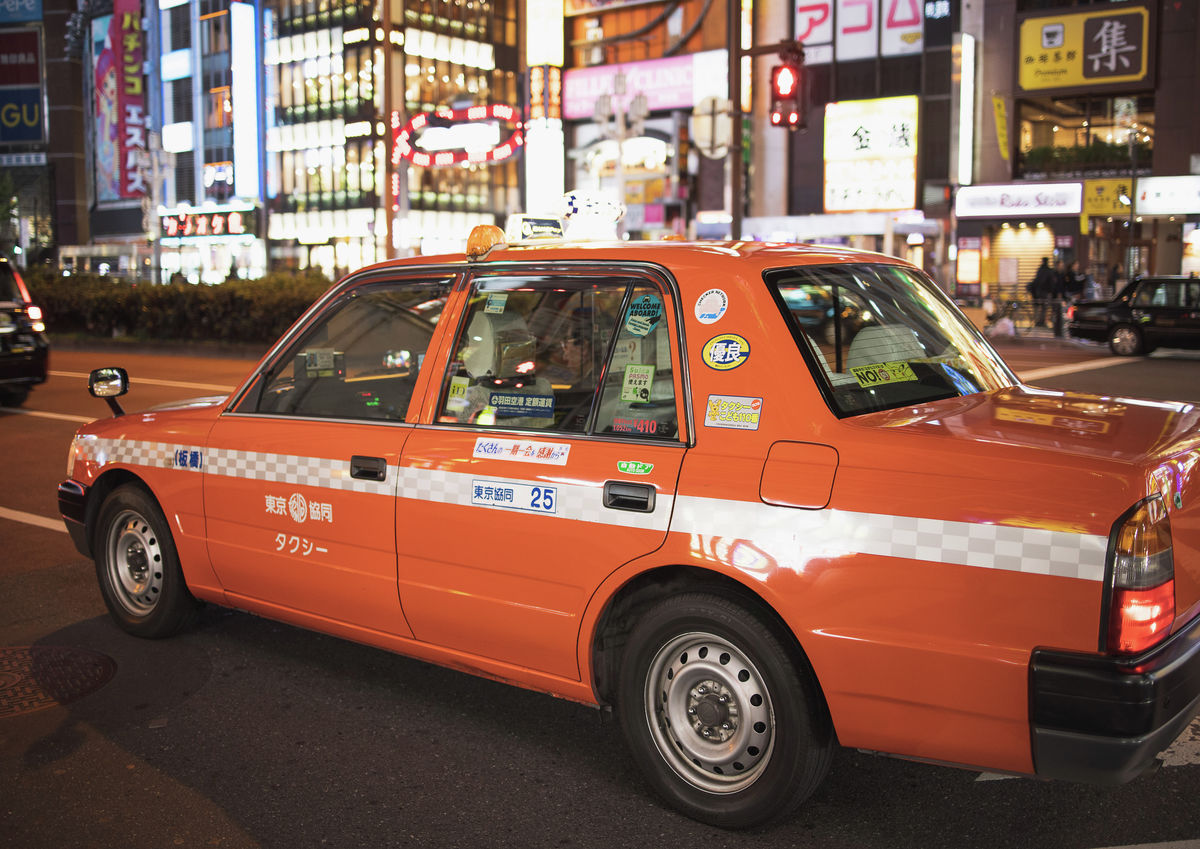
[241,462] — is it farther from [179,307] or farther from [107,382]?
[179,307]

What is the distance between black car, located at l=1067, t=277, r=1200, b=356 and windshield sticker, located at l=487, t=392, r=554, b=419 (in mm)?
19973

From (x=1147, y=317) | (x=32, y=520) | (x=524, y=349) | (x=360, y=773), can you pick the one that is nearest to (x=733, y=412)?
(x=524, y=349)

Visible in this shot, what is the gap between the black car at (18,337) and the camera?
13047 mm

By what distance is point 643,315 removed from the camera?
11.2 feet

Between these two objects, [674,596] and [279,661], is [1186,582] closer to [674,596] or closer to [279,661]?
[674,596]

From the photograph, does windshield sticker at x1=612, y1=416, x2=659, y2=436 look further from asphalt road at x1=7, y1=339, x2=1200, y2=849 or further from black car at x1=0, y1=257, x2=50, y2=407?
black car at x1=0, y1=257, x2=50, y2=407

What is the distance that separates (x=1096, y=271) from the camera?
118ft

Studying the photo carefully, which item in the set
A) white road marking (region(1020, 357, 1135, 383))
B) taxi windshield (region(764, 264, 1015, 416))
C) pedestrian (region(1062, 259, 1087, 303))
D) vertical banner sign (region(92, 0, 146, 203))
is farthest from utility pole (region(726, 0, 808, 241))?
vertical banner sign (region(92, 0, 146, 203))

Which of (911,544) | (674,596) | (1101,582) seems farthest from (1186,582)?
(674,596)

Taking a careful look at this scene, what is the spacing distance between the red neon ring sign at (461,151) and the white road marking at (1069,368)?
28.6 meters

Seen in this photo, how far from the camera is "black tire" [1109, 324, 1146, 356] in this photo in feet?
68.5

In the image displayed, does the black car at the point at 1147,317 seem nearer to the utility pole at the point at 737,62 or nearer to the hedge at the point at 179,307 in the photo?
the utility pole at the point at 737,62

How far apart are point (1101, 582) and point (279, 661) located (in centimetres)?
340

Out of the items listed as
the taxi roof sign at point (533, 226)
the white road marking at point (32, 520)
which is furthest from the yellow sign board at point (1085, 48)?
the white road marking at point (32, 520)
